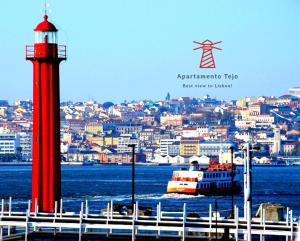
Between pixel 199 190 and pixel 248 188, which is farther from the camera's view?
pixel 199 190

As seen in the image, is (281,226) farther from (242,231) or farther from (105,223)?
(105,223)

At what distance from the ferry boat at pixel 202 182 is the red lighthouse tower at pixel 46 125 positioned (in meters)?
57.6

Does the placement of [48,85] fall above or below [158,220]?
above

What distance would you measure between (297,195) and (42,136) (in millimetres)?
54402

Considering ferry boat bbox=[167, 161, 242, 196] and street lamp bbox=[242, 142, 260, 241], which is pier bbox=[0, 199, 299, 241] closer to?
street lamp bbox=[242, 142, 260, 241]

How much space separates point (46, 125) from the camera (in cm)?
3884

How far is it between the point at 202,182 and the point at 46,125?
197ft

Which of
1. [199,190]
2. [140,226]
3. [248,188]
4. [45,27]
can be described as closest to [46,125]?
[45,27]

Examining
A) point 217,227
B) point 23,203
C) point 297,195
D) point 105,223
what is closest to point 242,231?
point 217,227

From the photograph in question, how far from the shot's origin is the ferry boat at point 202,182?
9738 cm

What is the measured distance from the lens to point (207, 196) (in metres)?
→ 96.2

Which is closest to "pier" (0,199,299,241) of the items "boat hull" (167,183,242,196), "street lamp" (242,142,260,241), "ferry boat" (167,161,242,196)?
"street lamp" (242,142,260,241)

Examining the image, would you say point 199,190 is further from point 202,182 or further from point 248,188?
point 248,188

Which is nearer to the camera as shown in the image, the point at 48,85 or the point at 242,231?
the point at 242,231
